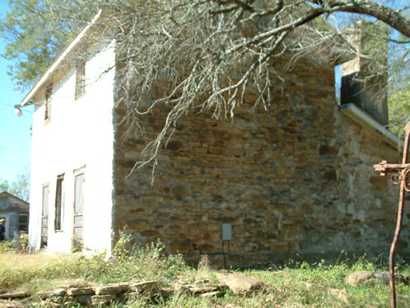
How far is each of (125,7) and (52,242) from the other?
6975mm

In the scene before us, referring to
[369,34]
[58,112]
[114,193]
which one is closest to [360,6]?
[369,34]

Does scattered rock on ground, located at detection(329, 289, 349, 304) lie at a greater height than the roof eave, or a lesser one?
lesser

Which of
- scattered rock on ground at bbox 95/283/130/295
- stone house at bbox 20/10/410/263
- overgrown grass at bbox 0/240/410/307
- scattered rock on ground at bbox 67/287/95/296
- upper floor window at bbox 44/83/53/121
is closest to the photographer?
scattered rock on ground at bbox 67/287/95/296

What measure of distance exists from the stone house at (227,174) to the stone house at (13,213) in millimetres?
12375

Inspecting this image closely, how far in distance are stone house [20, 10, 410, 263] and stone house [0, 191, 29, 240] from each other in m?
12.4

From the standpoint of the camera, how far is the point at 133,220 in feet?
33.1

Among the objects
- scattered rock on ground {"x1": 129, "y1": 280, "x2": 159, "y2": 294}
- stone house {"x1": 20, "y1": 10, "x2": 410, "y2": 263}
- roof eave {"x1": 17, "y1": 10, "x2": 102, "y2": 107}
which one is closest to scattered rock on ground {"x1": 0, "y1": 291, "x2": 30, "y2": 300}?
scattered rock on ground {"x1": 129, "y1": 280, "x2": 159, "y2": 294}

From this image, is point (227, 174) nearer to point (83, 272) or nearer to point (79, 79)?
point (79, 79)

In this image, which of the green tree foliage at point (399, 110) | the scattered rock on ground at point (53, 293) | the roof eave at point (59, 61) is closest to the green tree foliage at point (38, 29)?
the roof eave at point (59, 61)

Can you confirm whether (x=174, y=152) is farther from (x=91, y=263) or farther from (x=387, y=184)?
(x=387, y=184)

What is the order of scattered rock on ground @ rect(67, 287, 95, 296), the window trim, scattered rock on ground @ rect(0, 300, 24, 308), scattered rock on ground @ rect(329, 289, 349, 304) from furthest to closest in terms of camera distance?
1. the window trim
2. scattered rock on ground @ rect(329, 289, 349, 304)
3. scattered rock on ground @ rect(67, 287, 95, 296)
4. scattered rock on ground @ rect(0, 300, 24, 308)

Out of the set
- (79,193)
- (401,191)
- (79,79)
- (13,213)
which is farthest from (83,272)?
(13,213)

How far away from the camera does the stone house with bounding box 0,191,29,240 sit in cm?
2612

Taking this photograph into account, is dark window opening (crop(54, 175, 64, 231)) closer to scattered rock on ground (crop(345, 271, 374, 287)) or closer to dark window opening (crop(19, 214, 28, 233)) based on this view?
scattered rock on ground (crop(345, 271, 374, 287))
